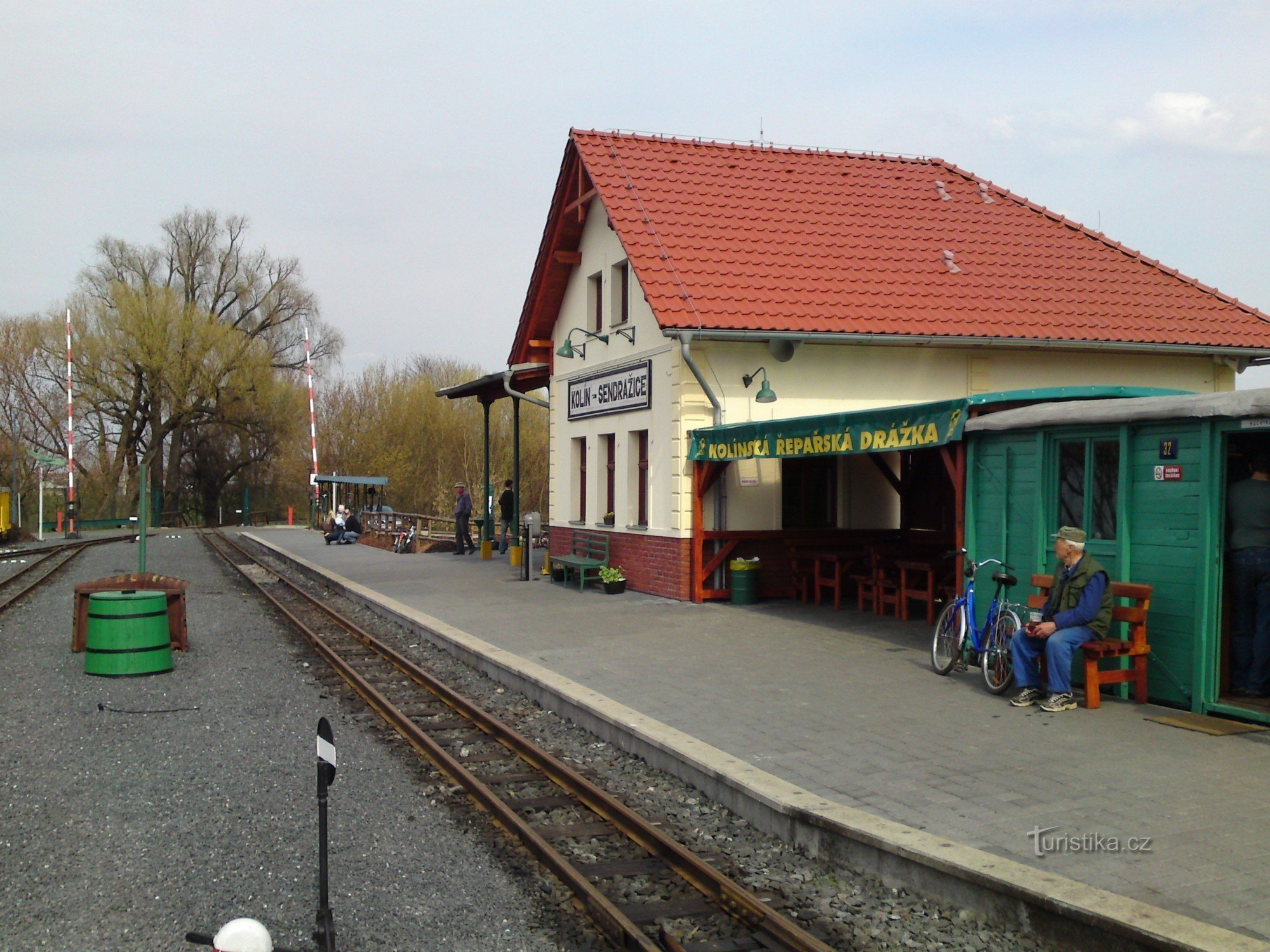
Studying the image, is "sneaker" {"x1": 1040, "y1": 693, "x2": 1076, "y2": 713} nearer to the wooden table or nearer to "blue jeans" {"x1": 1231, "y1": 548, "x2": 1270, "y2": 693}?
"blue jeans" {"x1": 1231, "y1": 548, "x2": 1270, "y2": 693}

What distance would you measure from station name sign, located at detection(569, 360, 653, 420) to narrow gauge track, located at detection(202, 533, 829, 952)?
7169mm

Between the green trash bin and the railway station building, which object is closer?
the green trash bin

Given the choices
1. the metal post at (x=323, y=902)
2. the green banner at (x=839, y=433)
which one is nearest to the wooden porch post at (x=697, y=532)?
the green banner at (x=839, y=433)

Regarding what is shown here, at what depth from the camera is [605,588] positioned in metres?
17.6

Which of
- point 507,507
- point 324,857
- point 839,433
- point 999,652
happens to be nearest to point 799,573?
point 839,433

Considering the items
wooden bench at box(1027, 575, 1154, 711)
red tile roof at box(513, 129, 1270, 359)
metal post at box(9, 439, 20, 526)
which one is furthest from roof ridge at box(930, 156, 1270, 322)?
metal post at box(9, 439, 20, 526)

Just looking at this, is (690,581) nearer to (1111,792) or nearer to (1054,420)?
(1054,420)

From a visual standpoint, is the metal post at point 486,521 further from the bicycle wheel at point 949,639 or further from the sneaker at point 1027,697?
the sneaker at point 1027,697

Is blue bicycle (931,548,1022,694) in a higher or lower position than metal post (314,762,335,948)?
higher

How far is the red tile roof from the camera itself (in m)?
16.3

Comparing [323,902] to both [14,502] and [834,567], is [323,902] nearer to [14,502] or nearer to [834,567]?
[834,567]

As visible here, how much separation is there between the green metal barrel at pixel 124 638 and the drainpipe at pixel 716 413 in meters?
7.14

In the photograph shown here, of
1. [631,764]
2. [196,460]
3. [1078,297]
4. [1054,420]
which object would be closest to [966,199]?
[1078,297]

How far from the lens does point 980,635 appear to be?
9.40 metres
